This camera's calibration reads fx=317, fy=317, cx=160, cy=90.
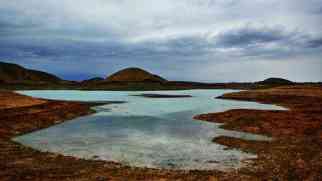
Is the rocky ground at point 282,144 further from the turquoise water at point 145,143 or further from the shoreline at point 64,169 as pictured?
the shoreline at point 64,169

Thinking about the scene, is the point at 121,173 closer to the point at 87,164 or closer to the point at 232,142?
the point at 87,164

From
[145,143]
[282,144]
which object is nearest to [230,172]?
[282,144]

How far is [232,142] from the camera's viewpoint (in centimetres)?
2880

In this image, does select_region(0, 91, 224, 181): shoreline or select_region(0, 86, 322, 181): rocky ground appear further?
select_region(0, 86, 322, 181): rocky ground

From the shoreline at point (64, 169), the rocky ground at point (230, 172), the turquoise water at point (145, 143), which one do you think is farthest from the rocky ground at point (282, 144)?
the shoreline at point (64, 169)

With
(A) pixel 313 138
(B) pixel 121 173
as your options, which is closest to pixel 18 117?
(B) pixel 121 173

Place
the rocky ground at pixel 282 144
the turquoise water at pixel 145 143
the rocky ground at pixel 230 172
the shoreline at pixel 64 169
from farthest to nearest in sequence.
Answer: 1. the turquoise water at pixel 145 143
2. the rocky ground at pixel 282 144
3. the rocky ground at pixel 230 172
4. the shoreline at pixel 64 169

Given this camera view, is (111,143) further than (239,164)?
Yes

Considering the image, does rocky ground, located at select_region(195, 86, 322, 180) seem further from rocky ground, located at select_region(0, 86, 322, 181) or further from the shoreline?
the shoreline

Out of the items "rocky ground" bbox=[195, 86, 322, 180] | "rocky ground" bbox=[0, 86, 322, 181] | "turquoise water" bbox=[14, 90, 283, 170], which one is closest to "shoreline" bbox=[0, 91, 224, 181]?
"rocky ground" bbox=[0, 86, 322, 181]

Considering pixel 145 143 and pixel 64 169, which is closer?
pixel 64 169

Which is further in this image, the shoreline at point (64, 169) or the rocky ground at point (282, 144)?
the rocky ground at point (282, 144)

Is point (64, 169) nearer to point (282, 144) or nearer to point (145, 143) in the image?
point (145, 143)

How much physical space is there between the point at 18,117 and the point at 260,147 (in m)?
31.0
